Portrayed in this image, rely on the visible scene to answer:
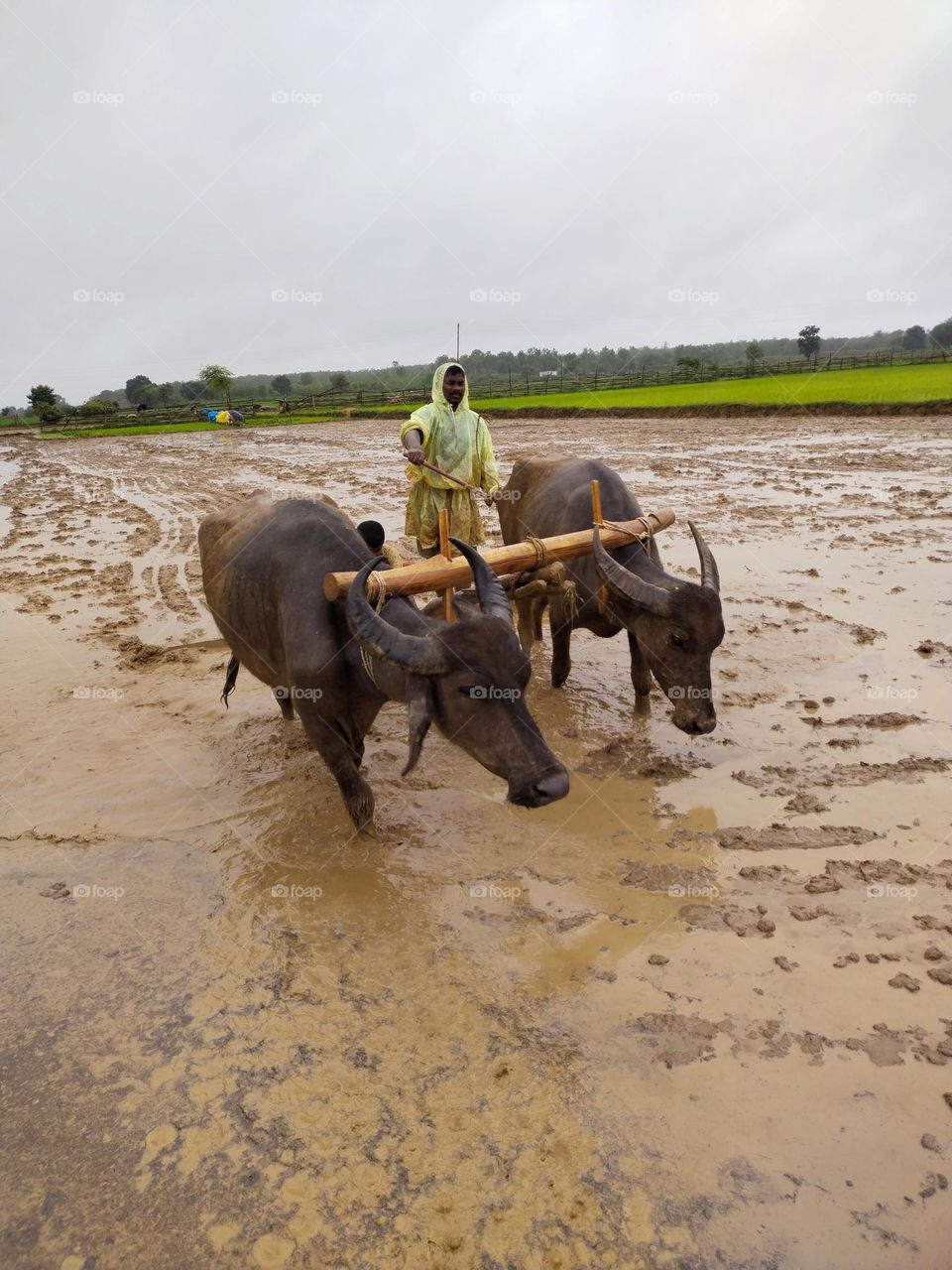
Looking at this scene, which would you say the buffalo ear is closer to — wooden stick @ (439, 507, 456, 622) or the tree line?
wooden stick @ (439, 507, 456, 622)

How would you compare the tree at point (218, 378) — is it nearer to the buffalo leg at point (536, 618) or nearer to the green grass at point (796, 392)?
the green grass at point (796, 392)

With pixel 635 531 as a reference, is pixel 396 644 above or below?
below

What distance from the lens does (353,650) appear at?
383 centimetres

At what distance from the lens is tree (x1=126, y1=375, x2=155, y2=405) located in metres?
83.9

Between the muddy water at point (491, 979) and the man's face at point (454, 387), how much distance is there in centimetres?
239

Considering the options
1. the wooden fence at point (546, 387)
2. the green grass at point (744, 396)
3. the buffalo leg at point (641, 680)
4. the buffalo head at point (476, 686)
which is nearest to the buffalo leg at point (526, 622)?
the buffalo leg at point (641, 680)

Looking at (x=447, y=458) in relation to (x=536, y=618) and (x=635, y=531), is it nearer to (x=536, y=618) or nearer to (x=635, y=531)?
(x=635, y=531)

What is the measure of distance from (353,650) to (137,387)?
9723 centimetres

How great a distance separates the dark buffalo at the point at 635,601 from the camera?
441cm

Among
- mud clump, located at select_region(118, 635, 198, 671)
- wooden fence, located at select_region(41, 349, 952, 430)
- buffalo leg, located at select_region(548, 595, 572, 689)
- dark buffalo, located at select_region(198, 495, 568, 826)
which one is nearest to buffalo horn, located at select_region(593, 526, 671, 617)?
buffalo leg, located at select_region(548, 595, 572, 689)

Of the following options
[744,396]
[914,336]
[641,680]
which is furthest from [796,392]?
[914,336]

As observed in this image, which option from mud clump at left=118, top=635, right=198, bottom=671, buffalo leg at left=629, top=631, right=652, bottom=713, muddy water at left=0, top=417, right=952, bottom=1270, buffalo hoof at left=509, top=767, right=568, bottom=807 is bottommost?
muddy water at left=0, top=417, right=952, bottom=1270

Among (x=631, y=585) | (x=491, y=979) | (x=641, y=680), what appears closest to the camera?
(x=491, y=979)

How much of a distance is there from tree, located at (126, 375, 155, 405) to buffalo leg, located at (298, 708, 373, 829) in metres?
86.8
